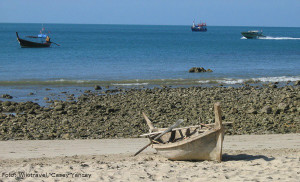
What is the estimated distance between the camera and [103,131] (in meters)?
14.6

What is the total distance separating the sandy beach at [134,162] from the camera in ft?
29.7

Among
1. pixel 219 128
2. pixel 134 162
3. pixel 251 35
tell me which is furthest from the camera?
pixel 251 35

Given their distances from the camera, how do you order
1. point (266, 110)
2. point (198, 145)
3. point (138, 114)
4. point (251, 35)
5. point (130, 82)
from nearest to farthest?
point (198, 145) < point (266, 110) < point (138, 114) < point (130, 82) < point (251, 35)

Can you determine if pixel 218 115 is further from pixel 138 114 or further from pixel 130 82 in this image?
pixel 130 82

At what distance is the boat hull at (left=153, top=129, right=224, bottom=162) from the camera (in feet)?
32.7

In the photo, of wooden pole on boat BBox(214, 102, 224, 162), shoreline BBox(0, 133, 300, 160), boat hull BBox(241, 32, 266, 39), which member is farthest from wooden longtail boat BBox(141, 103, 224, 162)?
boat hull BBox(241, 32, 266, 39)

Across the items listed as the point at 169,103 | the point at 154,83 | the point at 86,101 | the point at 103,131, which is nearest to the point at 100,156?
the point at 103,131

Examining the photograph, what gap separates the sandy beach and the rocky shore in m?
1.05

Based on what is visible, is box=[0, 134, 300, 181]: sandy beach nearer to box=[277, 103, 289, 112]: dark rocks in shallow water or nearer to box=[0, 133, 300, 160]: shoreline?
box=[0, 133, 300, 160]: shoreline

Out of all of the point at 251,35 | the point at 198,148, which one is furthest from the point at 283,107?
the point at 251,35

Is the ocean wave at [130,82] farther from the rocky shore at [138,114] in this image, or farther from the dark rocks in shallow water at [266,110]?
the dark rocks in shallow water at [266,110]

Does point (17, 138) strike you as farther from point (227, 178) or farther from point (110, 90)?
point (110, 90)

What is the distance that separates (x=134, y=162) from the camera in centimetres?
1044

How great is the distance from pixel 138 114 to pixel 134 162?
6572 millimetres
